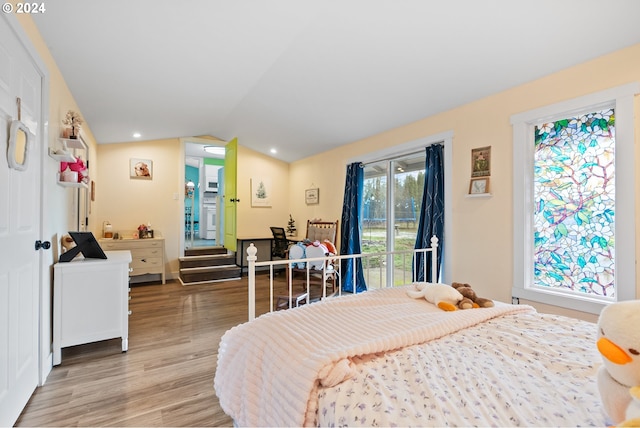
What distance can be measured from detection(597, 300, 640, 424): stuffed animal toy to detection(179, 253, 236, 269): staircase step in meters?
5.32

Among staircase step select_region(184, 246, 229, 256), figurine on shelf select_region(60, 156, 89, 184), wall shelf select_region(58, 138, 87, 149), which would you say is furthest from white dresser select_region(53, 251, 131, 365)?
staircase step select_region(184, 246, 229, 256)

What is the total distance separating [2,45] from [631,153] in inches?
143

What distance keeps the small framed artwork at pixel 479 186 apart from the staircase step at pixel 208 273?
4.02 meters

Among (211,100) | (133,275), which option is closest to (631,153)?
(211,100)

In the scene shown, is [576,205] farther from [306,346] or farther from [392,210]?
[306,346]

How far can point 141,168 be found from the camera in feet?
16.6

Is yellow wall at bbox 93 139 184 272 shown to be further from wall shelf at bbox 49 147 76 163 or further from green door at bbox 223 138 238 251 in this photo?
wall shelf at bbox 49 147 76 163

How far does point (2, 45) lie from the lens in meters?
1.44

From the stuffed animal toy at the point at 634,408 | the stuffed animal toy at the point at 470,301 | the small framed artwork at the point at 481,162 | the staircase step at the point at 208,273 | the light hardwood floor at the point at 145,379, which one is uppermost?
the small framed artwork at the point at 481,162

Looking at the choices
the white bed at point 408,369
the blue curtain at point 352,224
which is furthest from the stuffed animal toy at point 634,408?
the blue curtain at point 352,224

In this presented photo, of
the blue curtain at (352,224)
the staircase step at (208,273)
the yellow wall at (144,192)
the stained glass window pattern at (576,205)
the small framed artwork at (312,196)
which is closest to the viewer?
the stained glass window pattern at (576,205)

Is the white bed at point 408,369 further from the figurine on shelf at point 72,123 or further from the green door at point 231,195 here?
the green door at point 231,195

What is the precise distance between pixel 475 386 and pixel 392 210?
3.20 m

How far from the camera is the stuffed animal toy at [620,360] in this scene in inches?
28.9
